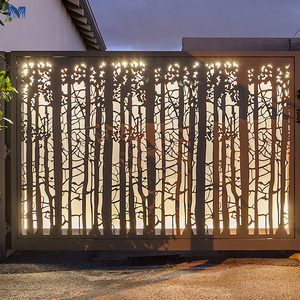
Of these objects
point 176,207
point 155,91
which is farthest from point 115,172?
point 155,91

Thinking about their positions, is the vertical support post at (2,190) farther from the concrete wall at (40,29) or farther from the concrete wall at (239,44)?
the concrete wall at (239,44)

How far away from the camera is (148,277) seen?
2348 millimetres

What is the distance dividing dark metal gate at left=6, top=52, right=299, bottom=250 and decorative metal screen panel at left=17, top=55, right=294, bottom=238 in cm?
1

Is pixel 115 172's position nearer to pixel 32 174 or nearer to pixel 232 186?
pixel 32 174

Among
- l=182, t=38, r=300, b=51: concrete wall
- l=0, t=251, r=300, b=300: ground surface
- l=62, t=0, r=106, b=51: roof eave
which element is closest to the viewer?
l=0, t=251, r=300, b=300: ground surface

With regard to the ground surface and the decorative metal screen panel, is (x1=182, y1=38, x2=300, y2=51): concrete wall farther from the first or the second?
the ground surface

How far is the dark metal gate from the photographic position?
2580 mm

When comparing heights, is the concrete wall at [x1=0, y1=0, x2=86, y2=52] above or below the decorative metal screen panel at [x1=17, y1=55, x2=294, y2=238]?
above

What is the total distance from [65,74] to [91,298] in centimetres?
221

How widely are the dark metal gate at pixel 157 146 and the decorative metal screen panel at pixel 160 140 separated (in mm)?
11

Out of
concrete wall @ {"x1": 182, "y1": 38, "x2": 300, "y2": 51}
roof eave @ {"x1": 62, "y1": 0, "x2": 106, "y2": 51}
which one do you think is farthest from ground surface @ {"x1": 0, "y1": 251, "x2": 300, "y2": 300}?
concrete wall @ {"x1": 182, "y1": 38, "x2": 300, "y2": 51}

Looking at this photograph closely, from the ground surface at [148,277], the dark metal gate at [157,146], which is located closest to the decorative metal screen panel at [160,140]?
the dark metal gate at [157,146]

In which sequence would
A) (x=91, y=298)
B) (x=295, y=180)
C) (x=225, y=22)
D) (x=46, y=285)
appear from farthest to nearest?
(x=225, y=22) < (x=295, y=180) < (x=46, y=285) < (x=91, y=298)

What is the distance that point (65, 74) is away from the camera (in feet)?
8.54
